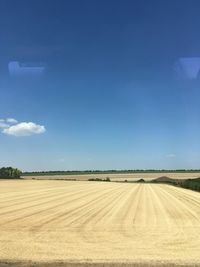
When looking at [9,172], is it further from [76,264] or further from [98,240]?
[76,264]

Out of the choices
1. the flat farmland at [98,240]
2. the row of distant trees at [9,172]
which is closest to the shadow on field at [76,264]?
the flat farmland at [98,240]

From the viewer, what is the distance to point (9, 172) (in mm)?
147625

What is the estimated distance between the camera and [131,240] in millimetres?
16625

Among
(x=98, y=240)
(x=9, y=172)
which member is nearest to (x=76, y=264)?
(x=98, y=240)

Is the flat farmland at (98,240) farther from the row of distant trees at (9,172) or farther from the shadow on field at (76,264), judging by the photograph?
the row of distant trees at (9,172)

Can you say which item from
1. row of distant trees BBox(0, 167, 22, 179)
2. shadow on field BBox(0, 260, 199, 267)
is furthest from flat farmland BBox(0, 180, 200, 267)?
row of distant trees BBox(0, 167, 22, 179)

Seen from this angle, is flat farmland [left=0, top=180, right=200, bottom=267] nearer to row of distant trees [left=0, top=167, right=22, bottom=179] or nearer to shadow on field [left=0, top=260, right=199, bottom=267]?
shadow on field [left=0, top=260, right=199, bottom=267]

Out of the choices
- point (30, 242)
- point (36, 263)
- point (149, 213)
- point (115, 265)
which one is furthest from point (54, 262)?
point (149, 213)

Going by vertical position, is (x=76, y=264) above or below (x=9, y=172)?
below

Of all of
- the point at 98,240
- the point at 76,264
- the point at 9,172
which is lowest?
the point at 76,264

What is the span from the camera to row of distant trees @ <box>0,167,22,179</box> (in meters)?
146

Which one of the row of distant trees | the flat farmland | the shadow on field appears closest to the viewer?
the shadow on field

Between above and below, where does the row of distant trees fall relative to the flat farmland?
above

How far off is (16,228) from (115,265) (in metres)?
8.05
